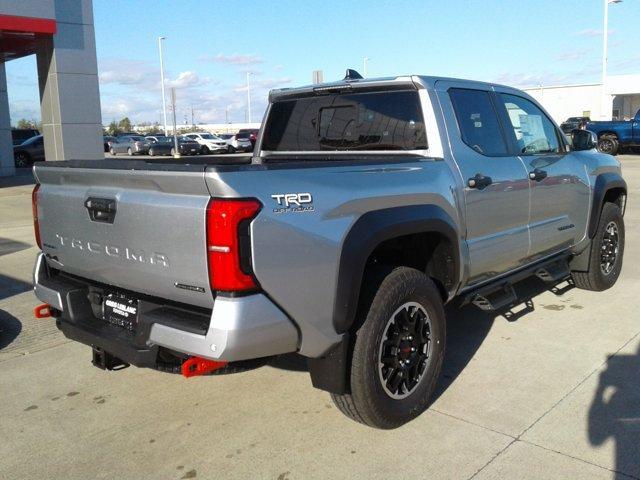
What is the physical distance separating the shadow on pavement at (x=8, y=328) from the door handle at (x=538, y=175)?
4.30 m

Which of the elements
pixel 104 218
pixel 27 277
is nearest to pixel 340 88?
pixel 104 218

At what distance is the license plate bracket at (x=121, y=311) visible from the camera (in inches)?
123

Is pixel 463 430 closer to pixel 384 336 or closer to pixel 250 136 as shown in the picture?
pixel 384 336

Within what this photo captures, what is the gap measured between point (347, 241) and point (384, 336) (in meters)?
0.64

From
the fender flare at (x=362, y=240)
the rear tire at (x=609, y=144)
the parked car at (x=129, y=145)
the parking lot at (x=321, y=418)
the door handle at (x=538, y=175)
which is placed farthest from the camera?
the parked car at (x=129, y=145)

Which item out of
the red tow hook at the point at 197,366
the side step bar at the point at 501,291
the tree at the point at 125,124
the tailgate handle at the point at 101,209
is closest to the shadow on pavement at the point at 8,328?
the tailgate handle at the point at 101,209

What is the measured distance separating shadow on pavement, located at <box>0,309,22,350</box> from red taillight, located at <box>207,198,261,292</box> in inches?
124

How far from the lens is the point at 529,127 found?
16.7 feet

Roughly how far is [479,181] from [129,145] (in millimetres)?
41777

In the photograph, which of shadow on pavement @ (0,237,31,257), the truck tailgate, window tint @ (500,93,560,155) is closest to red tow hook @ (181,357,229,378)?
the truck tailgate

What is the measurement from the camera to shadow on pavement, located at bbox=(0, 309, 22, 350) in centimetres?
502

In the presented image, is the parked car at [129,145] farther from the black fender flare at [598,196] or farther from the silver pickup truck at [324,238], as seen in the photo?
the silver pickup truck at [324,238]

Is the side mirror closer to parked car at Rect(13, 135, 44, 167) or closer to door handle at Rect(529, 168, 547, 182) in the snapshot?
door handle at Rect(529, 168, 547, 182)

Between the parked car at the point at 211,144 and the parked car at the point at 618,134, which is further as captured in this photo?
the parked car at the point at 211,144
